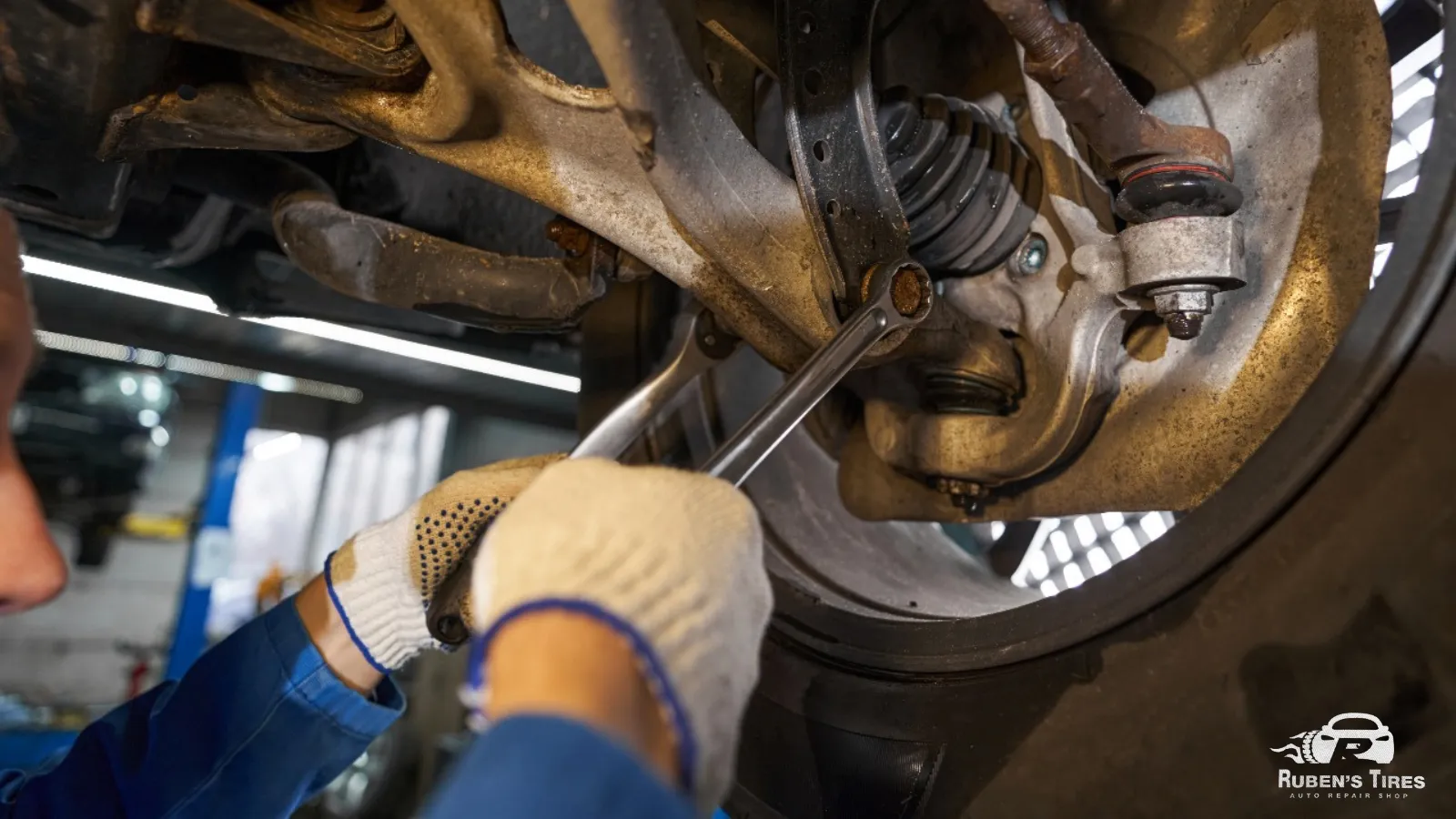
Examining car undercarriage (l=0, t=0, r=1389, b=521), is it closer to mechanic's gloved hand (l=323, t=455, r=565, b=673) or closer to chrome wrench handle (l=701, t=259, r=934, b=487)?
chrome wrench handle (l=701, t=259, r=934, b=487)

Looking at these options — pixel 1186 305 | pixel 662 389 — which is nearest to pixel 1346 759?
pixel 1186 305

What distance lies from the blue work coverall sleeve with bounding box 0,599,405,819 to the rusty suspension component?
63cm

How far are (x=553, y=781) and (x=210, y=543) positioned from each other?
234 cm

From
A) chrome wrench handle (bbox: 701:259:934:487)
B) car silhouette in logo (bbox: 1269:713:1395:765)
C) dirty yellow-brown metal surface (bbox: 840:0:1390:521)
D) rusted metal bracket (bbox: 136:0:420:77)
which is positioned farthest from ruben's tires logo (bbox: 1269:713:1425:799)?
rusted metal bracket (bbox: 136:0:420:77)

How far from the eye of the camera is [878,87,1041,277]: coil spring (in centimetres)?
63

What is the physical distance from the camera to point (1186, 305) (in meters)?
0.52

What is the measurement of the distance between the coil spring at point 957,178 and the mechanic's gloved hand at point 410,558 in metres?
0.33

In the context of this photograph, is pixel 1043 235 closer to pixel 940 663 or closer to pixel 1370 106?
pixel 1370 106

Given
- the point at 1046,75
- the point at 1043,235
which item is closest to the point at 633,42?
the point at 1046,75

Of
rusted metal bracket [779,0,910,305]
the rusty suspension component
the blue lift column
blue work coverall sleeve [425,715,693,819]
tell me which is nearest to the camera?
blue work coverall sleeve [425,715,693,819]

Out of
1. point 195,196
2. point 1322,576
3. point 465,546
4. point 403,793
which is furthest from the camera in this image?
point 403,793

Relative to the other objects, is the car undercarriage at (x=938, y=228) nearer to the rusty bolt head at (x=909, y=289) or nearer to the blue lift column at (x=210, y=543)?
the rusty bolt head at (x=909, y=289)

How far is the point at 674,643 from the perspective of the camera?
0.30m

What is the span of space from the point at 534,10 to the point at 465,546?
0.42 metres
